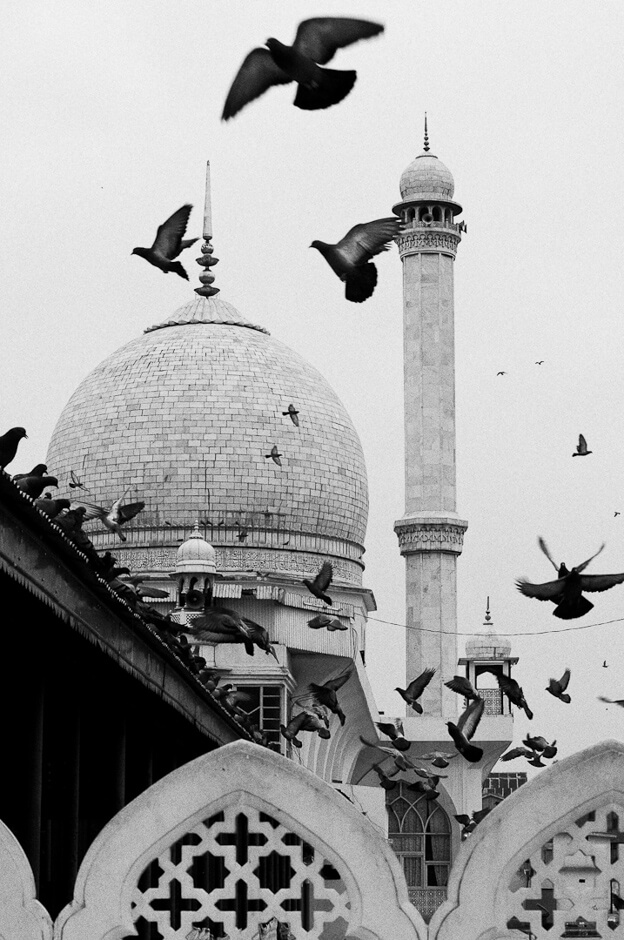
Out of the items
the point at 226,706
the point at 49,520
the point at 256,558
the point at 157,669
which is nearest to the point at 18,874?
the point at 49,520

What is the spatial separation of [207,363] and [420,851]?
15.2 m

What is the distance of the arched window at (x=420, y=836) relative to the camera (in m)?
51.4

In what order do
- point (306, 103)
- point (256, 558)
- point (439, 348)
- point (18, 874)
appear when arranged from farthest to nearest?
1. point (439, 348)
2. point (256, 558)
3. point (306, 103)
4. point (18, 874)

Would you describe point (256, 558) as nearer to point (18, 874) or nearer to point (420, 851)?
point (420, 851)

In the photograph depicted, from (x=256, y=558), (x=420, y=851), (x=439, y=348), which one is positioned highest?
(x=439, y=348)

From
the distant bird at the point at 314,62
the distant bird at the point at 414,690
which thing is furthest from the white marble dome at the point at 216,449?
the distant bird at the point at 314,62

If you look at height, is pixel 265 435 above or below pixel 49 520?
above

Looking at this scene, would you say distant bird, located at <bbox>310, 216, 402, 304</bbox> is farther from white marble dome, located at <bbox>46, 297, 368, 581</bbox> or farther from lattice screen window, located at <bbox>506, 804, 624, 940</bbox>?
white marble dome, located at <bbox>46, 297, 368, 581</bbox>

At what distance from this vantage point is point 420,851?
51.9 m

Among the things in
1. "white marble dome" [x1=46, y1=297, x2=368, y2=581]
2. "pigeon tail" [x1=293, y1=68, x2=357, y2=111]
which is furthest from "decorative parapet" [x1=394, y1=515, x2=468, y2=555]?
"pigeon tail" [x1=293, y1=68, x2=357, y2=111]

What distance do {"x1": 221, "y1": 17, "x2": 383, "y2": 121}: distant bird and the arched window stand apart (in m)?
42.2

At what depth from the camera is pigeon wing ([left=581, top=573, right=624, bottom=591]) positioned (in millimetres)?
13719

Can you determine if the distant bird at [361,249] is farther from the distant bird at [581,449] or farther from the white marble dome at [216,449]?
the white marble dome at [216,449]

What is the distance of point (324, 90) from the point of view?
9.42 m
